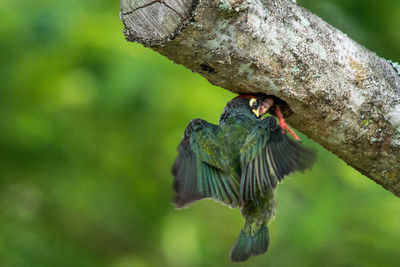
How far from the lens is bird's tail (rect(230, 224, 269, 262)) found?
366cm

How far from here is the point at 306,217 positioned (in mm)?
4883

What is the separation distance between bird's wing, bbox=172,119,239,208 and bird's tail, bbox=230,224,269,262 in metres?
0.48

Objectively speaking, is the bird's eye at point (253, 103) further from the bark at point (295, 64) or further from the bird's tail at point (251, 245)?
the bird's tail at point (251, 245)

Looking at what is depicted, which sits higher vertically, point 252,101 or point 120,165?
point 120,165

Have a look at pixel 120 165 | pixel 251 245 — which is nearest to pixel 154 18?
pixel 251 245

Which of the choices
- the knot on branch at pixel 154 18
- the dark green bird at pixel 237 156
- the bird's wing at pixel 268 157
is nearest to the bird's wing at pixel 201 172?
the dark green bird at pixel 237 156

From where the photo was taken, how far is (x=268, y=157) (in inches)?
127

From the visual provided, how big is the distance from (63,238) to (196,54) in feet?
11.4


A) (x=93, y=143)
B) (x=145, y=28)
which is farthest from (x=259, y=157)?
(x=93, y=143)

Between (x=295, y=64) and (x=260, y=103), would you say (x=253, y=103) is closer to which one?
(x=260, y=103)

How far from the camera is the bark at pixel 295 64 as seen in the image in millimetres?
2453

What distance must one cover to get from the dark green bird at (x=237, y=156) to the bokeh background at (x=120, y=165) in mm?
1265

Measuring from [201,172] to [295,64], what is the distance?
3.04 feet

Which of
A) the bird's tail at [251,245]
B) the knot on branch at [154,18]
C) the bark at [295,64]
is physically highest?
the bark at [295,64]
